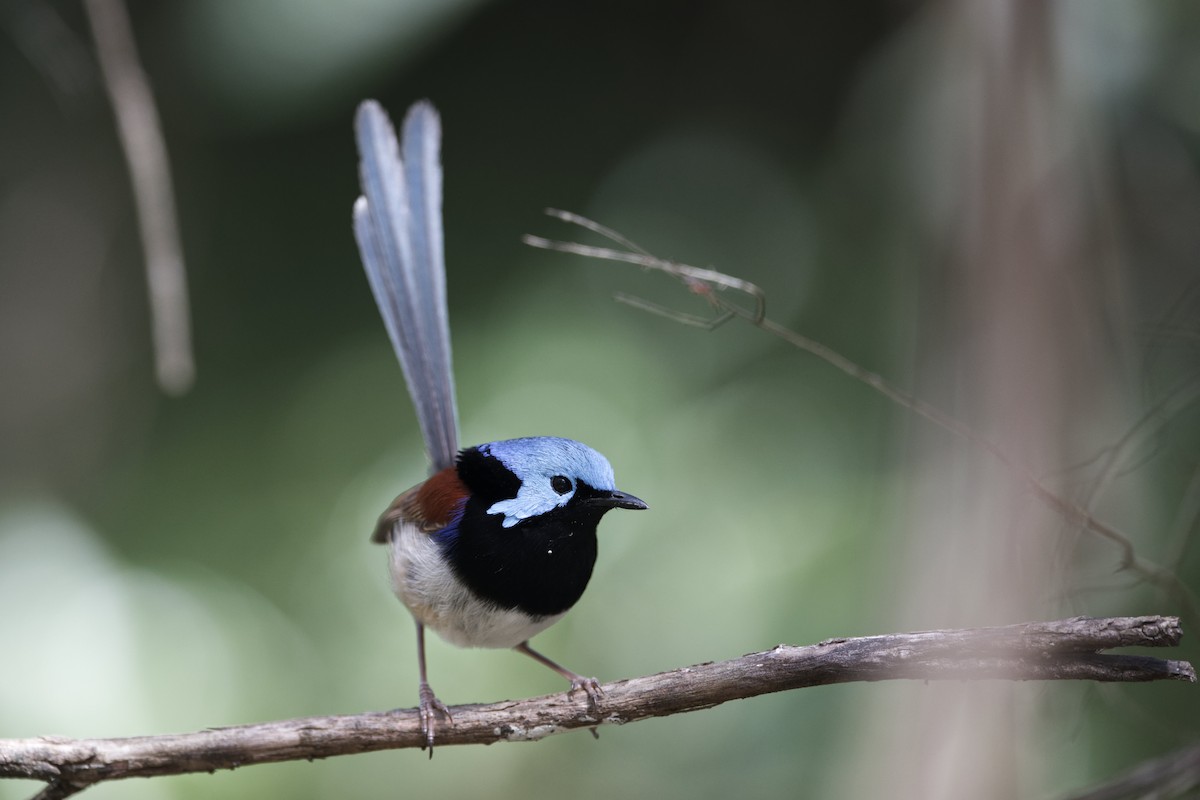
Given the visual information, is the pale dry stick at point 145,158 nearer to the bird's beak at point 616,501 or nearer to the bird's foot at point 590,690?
the bird's beak at point 616,501

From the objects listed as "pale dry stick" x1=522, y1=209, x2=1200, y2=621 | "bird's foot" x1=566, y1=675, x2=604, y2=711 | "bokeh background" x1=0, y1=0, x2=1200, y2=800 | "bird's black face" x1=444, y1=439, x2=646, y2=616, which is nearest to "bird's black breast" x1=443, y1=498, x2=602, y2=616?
"bird's black face" x1=444, y1=439, x2=646, y2=616

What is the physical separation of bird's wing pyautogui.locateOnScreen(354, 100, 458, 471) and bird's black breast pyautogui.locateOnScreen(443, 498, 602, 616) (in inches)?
20.1

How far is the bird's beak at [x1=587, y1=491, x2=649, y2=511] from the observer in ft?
7.06

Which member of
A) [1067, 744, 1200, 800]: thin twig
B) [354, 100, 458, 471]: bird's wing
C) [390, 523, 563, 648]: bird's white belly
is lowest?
[1067, 744, 1200, 800]: thin twig

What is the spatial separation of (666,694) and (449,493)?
0.80m

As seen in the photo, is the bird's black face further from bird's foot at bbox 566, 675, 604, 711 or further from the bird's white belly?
bird's foot at bbox 566, 675, 604, 711

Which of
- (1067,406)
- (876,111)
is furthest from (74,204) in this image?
(1067,406)

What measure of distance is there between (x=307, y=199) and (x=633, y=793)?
2.52 meters

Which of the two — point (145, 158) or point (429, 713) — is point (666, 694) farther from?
point (145, 158)

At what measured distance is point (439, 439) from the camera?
284 centimetres

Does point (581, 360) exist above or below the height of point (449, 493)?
above

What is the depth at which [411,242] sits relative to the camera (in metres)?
2.63

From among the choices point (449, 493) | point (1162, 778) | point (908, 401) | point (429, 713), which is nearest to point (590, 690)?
point (429, 713)

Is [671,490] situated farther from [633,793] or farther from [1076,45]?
[1076,45]
